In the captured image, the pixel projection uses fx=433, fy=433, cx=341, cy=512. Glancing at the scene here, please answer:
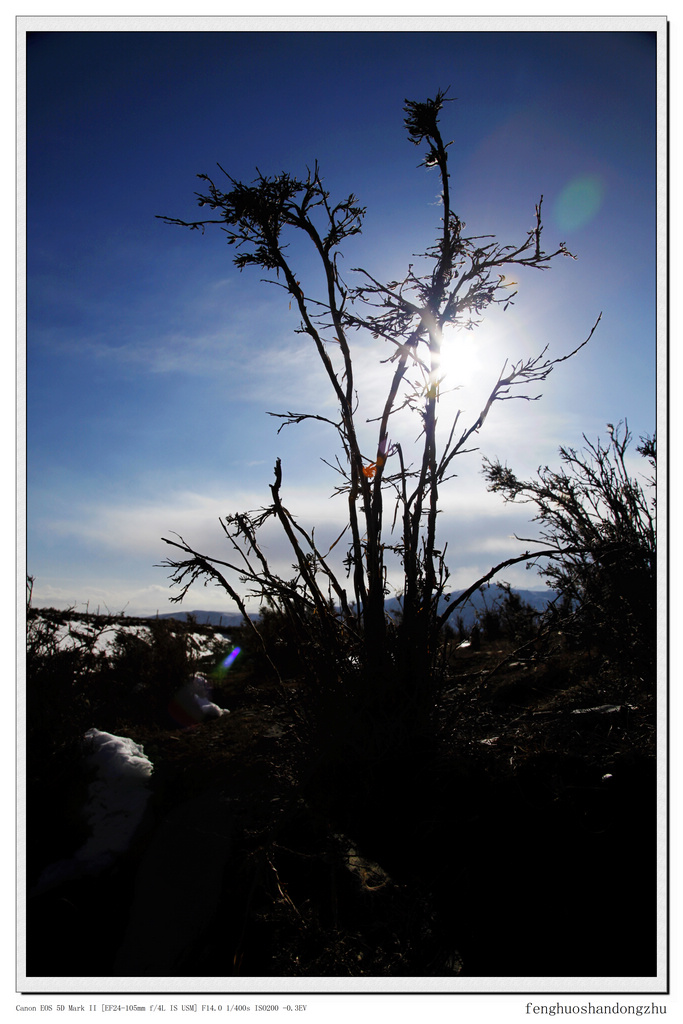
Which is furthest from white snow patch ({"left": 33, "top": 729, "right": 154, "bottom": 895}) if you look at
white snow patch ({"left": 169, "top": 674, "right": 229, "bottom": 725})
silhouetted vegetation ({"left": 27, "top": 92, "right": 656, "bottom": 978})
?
white snow patch ({"left": 169, "top": 674, "right": 229, "bottom": 725})

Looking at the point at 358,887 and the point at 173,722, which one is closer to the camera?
the point at 358,887

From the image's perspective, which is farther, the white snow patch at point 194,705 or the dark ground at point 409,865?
the white snow patch at point 194,705

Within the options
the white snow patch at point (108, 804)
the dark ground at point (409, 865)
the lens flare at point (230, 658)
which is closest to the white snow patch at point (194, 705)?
the lens flare at point (230, 658)

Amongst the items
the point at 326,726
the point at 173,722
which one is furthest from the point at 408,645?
the point at 173,722

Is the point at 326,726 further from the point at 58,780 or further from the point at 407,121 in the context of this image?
the point at 407,121

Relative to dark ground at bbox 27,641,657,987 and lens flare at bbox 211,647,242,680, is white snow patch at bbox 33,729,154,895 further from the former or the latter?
lens flare at bbox 211,647,242,680

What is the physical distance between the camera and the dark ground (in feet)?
4.94

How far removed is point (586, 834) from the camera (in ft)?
6.19

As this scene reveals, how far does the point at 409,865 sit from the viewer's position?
6.01 ft

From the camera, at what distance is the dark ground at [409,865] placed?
4.94 feet

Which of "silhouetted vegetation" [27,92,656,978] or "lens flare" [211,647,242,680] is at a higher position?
"silhouetted vegetation" [27,92,656,978]

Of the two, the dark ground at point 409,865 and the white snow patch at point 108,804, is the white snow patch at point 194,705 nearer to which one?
the white snow patch at point 108,804

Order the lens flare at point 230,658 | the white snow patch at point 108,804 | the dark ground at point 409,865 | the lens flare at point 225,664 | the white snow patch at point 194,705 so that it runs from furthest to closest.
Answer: the lens flare at point 230,658 → the lens flare at point 225,664 → the white snow patch at point 194,705 → the white snow patch at point 108,804 → the dark ground at point 409,865
